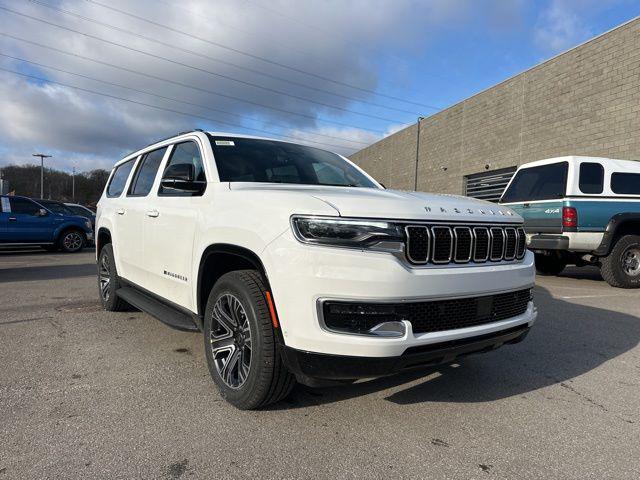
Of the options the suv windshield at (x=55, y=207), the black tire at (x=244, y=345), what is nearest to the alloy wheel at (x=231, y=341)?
the black tire at (x=244, y=345)

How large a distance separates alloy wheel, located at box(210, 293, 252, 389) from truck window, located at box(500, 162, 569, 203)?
6.92 m

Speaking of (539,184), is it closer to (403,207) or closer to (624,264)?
(624,264)

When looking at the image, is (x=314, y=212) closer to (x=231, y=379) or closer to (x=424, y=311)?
(x=424, y=311)

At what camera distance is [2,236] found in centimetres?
1259

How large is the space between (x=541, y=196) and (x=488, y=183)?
12468mm

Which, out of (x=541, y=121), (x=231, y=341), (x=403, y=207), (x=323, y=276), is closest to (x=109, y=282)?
(x=231, y=341)

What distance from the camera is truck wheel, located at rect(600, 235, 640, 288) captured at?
7.90 meters

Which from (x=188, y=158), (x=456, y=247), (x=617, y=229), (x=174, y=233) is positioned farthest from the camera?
(x=617, y=229)

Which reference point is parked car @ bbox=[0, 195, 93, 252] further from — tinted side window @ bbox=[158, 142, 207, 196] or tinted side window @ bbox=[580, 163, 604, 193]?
tinted side window @ bbox=[580, 163, 604, 193]

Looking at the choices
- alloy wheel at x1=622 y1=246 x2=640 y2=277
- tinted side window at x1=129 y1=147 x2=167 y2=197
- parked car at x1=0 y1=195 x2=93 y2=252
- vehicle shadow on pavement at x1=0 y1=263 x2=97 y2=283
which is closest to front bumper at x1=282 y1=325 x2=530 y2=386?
tinted side window at x1=129 y1=147 x2=167 y2=197

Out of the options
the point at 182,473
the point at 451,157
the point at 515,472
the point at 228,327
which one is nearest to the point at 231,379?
the point at 228,327

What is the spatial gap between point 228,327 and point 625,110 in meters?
14.7

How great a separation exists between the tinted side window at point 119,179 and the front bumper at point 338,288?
357cm

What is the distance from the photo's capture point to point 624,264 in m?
8.03
